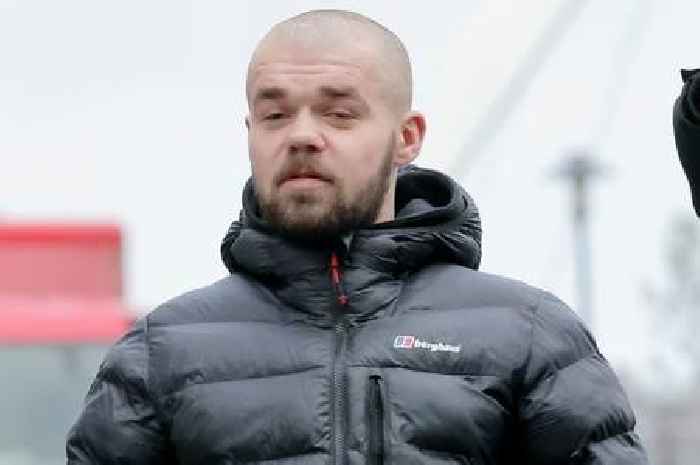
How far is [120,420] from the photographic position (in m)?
4.64

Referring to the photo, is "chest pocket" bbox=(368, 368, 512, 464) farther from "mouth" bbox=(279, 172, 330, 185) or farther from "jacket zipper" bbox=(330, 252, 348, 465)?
"mouth" bbox=(279, 172, 330, 185)

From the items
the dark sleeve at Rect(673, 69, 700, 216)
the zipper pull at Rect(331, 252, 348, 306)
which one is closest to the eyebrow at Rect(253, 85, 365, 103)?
the zipper pull at Rect(331, 252, 348, 306)

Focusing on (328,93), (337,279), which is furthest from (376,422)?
(328,93)

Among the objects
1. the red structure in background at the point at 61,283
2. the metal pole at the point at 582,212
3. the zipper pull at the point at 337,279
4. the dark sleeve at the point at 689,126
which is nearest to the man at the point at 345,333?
the zipper pull at the point at 337,279

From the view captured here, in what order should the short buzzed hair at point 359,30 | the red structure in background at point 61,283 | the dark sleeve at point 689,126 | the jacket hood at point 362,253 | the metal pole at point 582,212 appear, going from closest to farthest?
the dark sleeve at point 689,126, the jacket hood at point 362,253, the short buzzed hair at point 359,30, the red structure in background at point 61,283, the metal pole at point 582,212

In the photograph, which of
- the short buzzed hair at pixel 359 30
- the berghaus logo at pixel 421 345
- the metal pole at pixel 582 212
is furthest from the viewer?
the metal pole at pixel 582 212

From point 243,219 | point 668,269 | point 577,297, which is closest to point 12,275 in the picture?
point 243,219

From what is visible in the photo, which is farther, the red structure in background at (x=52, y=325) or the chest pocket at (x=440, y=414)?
the red structure in background at (x=52, y=325)

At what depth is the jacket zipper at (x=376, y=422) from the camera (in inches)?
177

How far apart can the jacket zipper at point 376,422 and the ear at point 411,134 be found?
18.2 inches

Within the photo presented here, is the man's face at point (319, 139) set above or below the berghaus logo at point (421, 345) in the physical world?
above

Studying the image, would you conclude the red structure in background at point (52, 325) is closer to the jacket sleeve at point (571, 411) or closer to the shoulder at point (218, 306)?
the shoulder at point (218, 306)

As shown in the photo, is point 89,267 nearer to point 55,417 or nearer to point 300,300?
point 55,417

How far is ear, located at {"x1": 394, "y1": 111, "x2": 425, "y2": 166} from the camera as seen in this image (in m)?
4.85
